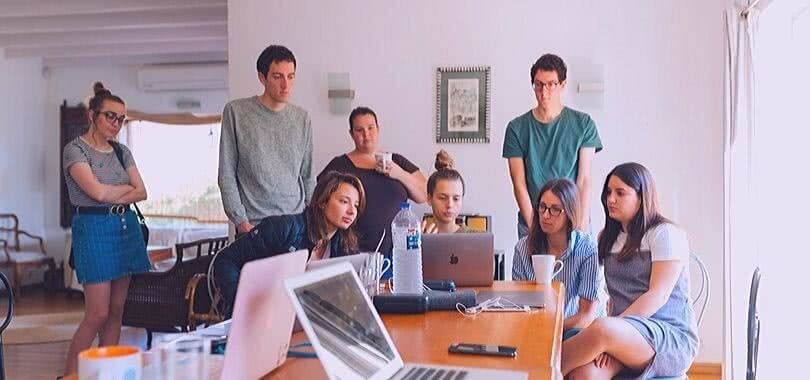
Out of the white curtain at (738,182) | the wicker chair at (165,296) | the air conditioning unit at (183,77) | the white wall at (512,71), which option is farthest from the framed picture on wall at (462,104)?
the air conditioning unit at (183,77)

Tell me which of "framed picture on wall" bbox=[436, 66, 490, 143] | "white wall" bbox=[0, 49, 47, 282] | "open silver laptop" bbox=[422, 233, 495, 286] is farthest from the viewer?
"white wall" bbox=[0, 49, 47, 282]

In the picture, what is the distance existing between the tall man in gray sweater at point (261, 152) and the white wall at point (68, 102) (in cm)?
532

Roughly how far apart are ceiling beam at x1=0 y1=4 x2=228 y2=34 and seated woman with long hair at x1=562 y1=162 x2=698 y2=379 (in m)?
4.30

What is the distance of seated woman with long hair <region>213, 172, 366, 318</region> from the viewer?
2.52 meters

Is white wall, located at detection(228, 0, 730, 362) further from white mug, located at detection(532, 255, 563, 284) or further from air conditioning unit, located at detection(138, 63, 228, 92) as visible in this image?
air conditioning unit, located at detection(138, 63, 228, 92)

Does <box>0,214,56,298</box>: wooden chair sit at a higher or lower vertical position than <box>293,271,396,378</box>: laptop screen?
lower

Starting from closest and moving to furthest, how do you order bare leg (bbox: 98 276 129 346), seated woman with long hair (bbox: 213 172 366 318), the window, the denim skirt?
seated woman with long hair (bbox: 213 172 366 318) < the denim skirt < bare leg (bbox: 98 276 129 346) < the window

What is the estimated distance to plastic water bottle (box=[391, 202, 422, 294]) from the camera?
6.77ft

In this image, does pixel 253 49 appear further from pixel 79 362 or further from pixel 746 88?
pixel 79 362

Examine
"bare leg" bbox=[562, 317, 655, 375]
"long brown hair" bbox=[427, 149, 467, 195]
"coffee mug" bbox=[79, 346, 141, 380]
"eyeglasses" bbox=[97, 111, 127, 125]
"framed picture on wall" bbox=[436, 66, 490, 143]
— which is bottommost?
"bare leg" bbox=[562, 317, 655, 375]

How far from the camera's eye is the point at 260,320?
1.18m

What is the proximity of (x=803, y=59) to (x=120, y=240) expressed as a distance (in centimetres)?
330

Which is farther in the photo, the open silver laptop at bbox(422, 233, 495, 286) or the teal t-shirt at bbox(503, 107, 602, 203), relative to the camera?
the teal t-shirt at bbox(503, 107, 602, 203)

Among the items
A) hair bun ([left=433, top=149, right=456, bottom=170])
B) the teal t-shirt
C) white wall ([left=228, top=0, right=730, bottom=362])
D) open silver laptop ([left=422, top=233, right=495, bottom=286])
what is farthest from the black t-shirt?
open silver laptop ([left=422, top=233, right=495, bottom=286])
